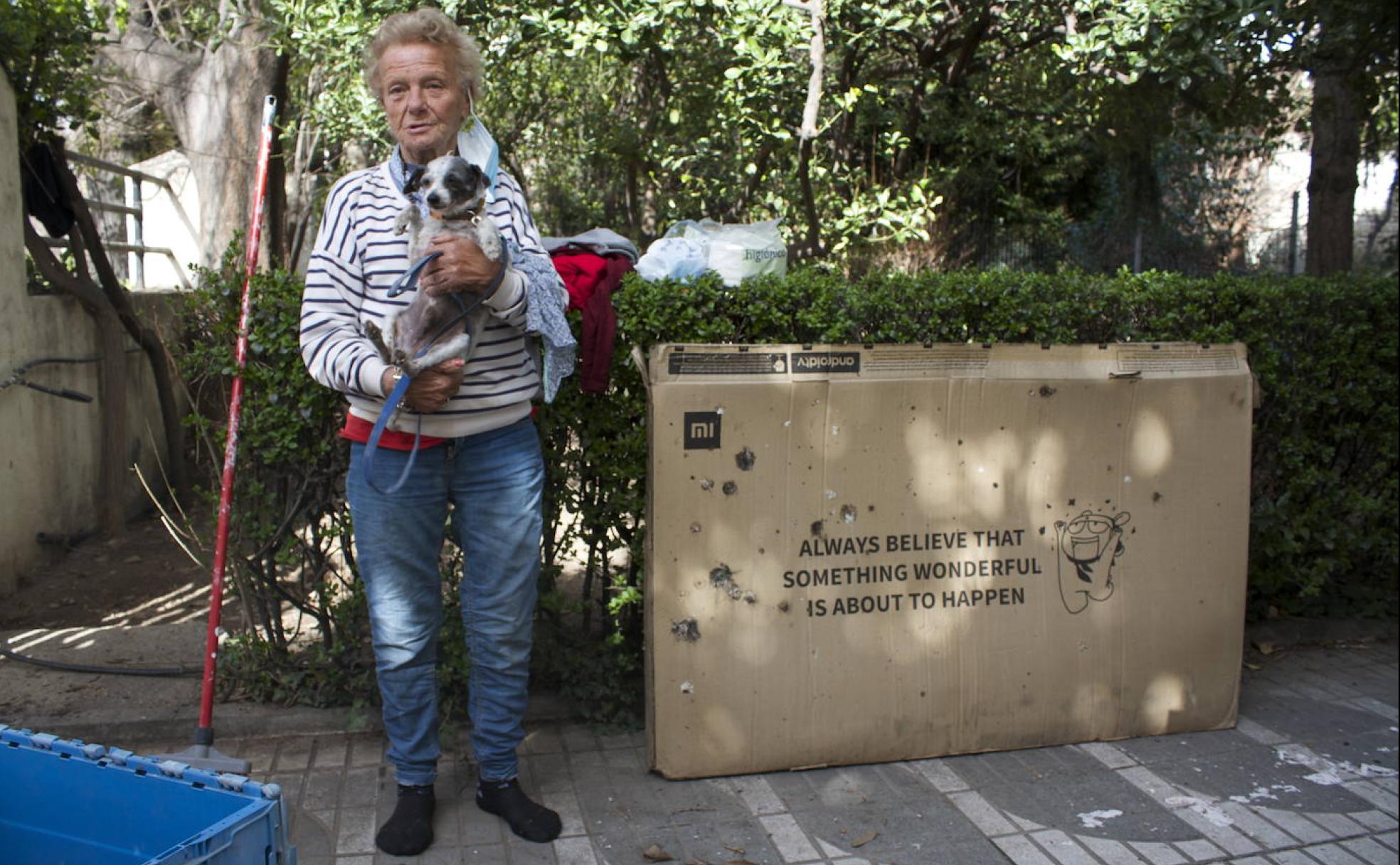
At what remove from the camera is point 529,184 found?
11586mm

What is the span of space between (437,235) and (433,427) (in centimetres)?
52

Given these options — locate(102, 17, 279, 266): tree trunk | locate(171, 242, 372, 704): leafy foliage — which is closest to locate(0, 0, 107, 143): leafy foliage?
locate(102, 17, 279, 266): tree trunk

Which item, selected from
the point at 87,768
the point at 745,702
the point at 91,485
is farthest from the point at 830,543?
the point at 91,485

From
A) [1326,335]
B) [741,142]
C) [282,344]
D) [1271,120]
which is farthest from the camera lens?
[1271,120]

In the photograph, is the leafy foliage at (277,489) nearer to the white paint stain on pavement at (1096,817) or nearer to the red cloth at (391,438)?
the red cloth at (391,438)

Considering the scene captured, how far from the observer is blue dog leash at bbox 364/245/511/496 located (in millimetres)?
2850

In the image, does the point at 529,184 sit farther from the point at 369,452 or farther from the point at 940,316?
the point at 369,452

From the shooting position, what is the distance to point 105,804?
221 centimetres

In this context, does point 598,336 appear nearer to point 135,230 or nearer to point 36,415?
point 36,415

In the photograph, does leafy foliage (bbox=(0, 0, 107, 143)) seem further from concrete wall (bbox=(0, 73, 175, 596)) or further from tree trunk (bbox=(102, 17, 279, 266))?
tree trunk (bbox=(102, 17, 279, 266))

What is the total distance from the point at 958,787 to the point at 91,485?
5.13m

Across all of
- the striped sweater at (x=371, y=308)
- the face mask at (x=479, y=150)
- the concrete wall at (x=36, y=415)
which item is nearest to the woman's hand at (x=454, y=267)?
the striped sweater at (x=371, y=308)

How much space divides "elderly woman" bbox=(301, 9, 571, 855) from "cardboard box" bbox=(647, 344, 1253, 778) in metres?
0.54

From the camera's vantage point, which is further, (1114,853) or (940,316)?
(940,316)
